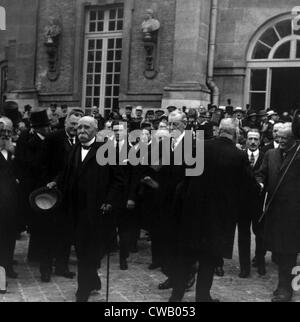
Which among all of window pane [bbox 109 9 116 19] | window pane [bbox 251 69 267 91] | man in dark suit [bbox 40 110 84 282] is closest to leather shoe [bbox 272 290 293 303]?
man in dark suit [bbox 40 110 84 282]

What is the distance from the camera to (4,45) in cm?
2316

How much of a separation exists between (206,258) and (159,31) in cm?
1364

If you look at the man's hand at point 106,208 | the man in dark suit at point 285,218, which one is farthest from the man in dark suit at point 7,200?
the man in dark suit at point 285,218

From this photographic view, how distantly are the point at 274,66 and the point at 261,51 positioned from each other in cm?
62

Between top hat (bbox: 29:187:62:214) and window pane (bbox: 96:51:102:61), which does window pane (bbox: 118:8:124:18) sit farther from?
top hat (bbox: 29:187:62:214)

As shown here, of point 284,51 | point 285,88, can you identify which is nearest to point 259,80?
point 285,88

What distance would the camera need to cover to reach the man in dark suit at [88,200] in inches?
231

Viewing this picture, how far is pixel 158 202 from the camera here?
724cm

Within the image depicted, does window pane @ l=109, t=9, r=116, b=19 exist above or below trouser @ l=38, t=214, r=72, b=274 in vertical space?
above

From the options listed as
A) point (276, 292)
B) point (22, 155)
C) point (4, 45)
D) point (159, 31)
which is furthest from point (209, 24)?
point (276, 292)

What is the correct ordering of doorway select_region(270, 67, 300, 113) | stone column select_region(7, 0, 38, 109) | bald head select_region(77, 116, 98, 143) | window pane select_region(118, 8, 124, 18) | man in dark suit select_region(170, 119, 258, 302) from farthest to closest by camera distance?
1. stone column select_region(7, 0, 38, 109)
2. window pane select_region(118, 8, 124, 18)
3. doorway select_region(270, 67, 300, 113)
4. bald head select_region(77, 116, 98, 143)
5. man in dark suit select_region(170, 119, 258, 302)

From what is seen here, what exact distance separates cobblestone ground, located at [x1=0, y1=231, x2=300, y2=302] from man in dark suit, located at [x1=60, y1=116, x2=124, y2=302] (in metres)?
0.38

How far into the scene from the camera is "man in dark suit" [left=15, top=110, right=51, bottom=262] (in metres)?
7.37

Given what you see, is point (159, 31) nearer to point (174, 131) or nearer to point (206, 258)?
point (174, 131)
